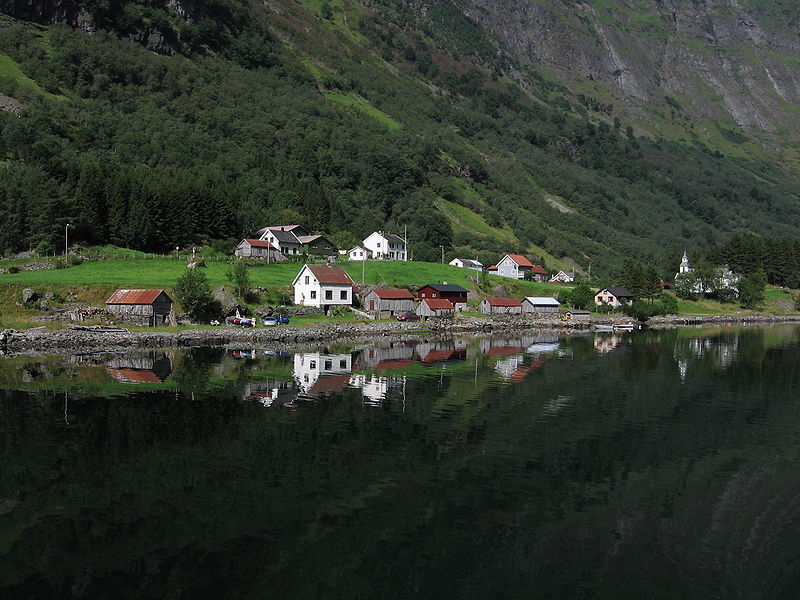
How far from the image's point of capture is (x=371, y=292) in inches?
4193

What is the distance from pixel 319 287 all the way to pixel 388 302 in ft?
41.1

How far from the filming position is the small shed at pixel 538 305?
420ft

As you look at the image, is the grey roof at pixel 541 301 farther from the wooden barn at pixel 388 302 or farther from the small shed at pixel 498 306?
the wooden barn at pixel 388 302

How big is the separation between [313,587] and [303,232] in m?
129

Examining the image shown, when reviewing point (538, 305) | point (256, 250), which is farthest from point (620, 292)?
point (256, 250)

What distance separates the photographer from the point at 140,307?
8088 centimetres

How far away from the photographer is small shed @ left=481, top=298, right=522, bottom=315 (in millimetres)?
121750

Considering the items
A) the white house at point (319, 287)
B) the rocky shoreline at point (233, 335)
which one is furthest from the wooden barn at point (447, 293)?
the white house at point (319, 287)

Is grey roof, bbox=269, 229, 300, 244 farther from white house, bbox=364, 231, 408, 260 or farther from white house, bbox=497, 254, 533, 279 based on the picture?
white house, bbox=497, 254, 533, 279

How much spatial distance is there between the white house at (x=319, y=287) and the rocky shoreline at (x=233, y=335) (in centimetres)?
849

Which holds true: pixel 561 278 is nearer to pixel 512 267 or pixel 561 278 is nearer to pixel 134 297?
pixel 512 267

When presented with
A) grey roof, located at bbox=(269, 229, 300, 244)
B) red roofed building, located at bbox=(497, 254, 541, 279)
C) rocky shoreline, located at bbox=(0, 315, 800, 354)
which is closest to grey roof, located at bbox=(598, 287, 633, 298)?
red roofed building, located at bbox=(497, 254, 541, 279)

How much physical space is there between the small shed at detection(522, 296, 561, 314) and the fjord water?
72.1 metres

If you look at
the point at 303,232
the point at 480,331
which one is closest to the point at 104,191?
the point at 303,232
